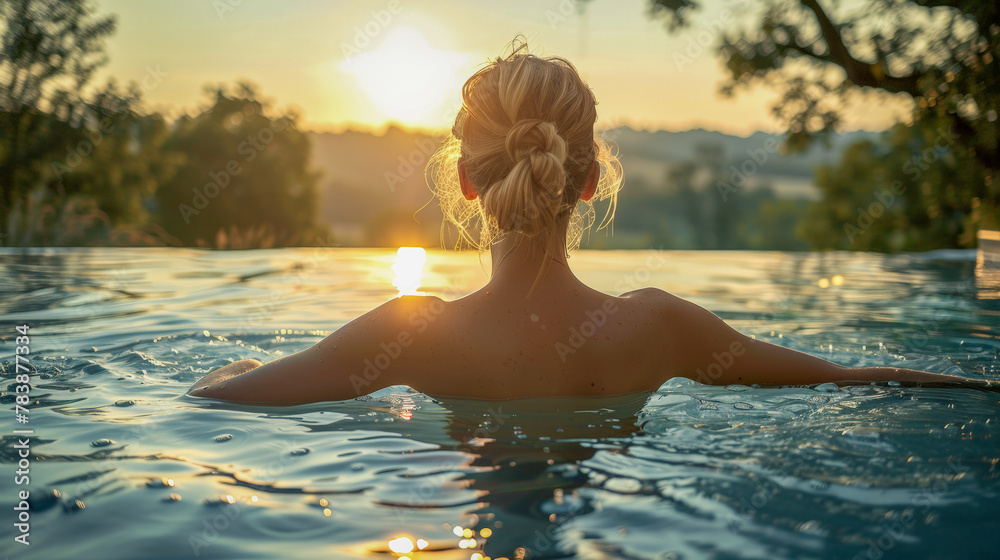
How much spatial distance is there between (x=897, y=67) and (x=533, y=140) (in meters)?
14.1

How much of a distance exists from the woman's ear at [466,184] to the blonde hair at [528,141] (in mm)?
23

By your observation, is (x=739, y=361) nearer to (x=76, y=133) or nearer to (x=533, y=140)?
(x=533, y=140)

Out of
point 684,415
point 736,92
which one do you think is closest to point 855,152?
point 736,92

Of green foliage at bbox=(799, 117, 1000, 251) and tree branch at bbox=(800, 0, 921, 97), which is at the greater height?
tree branch at bbox=(800, 0, 921, 97)

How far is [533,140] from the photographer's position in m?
1.79

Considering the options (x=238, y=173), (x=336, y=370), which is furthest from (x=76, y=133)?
(x=336, y=370)

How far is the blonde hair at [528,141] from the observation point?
69.5 inches

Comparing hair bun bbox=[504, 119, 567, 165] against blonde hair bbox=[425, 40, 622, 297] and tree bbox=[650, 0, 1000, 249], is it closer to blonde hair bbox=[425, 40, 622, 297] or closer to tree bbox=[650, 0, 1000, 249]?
blonde hair bbox=[425, 40, 622, 297]

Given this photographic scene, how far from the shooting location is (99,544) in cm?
130

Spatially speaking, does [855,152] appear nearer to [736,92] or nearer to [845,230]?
[845,230]

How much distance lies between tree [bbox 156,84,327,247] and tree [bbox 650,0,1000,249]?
3049 cm

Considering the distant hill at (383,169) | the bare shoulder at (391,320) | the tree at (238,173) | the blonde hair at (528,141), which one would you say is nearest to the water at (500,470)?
the bare shoulder at (391,320)

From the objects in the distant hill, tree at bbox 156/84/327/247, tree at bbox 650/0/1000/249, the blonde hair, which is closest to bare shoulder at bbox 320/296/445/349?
the blonde hair

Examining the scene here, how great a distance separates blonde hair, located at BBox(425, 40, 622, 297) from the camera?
177cm
